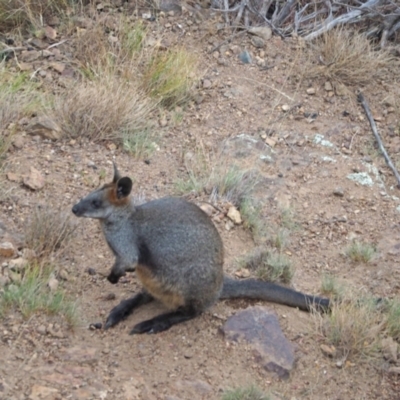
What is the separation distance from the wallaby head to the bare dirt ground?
0.61 meters

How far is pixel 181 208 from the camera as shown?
222 inches

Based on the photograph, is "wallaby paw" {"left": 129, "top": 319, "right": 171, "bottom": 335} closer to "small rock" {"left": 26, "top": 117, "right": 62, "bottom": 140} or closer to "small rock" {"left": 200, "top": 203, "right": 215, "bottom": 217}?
"small rock" {"left": 200, "top": 203, "right": 215, "bottom": 217}

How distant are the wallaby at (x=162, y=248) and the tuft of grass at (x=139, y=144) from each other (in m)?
1.63

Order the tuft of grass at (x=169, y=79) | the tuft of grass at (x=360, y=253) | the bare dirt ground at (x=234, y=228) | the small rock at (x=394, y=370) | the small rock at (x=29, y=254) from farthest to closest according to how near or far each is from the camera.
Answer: the tuft of grass at (x=169, y=79) < the tuft of grass at (x=360, y=253) < the small rock at (x=29, y=254) < the small rock at (x=394, y=370) < the bare dirt ground at (x=234, y=228)

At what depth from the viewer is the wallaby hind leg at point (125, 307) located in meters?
5.62

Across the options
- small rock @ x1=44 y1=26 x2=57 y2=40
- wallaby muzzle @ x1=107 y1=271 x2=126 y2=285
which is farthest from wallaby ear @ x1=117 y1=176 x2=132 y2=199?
small rock @ x1=44 y1=26 x2=57 y2=40

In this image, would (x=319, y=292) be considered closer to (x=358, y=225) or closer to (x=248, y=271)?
(x=248, y=271)

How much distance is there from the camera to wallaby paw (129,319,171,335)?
5594 mm

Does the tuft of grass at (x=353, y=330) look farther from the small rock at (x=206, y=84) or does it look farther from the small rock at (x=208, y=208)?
the small rock at (x=206, y=84)

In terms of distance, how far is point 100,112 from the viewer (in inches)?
286

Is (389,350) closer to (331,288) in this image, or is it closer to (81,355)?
(331,288)

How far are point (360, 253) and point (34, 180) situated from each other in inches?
96.2

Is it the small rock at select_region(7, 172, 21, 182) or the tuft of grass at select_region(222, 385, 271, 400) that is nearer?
the tuft of grass at select_region(222, 385, 271, 400)

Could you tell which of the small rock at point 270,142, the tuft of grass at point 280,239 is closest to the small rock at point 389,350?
the tuft of grass at point 280,239
